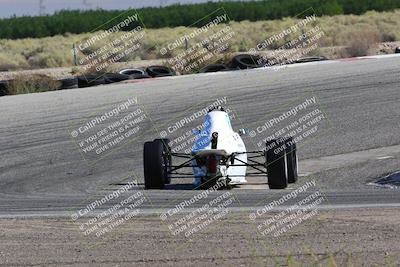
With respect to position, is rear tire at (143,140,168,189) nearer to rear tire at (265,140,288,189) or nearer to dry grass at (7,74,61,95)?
rear tire at (265,140,288,189)

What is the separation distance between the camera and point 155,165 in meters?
17.2

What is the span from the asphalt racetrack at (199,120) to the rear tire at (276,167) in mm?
337

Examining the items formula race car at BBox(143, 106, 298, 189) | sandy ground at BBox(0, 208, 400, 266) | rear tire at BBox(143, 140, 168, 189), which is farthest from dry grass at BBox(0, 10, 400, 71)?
sandy ground at BBox(0, 208, 400, 266)

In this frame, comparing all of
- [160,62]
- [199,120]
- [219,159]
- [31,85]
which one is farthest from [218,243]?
[160,62]

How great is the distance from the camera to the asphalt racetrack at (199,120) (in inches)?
640

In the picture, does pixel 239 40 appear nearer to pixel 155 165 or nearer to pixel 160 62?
pixel 160 62

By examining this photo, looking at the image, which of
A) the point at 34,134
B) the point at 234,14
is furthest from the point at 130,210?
the point at 234,14

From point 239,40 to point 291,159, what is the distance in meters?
43.7

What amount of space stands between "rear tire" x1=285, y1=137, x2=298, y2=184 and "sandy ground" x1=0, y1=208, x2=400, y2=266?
4.30m

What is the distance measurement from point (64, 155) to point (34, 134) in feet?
6.70

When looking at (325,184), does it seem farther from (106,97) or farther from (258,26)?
(258,26)

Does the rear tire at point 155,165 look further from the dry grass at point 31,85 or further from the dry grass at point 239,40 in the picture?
the dry grass at point 239,40

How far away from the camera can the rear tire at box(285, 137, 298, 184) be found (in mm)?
17047

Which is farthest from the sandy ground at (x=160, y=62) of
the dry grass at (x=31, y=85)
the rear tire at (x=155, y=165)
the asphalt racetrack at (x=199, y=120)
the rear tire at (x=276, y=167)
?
the rear tire at (x=276, y=167)
